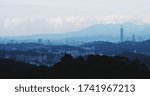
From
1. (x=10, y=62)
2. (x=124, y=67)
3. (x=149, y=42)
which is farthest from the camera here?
(x=149, y=42)

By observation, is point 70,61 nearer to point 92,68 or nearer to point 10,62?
point 92,68

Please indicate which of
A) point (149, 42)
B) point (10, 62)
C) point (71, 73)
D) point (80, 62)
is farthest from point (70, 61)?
point (149, 42)

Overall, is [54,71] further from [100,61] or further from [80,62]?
[100,61]


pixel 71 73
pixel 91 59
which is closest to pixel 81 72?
pixel 71 73

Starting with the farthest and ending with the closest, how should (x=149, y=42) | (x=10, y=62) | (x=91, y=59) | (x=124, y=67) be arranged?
(x=149, y=42)
(x=10, y=62)
(x=91, y=59)
(x=124, y=67)

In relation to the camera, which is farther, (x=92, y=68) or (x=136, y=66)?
(x=136, y=66)

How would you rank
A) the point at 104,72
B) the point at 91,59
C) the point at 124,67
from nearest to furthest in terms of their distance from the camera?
the point at 104,72 < the point at 124,67 < the point at 91,59

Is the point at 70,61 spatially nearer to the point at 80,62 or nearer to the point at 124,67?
the point at 80,62

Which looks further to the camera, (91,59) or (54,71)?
(91,59)

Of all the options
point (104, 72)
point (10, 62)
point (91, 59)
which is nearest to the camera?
point (104, 72)
